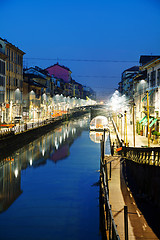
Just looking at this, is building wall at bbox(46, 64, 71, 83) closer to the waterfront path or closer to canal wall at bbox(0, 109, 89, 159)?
canal wall at bbox(0, 109, 89, 159)

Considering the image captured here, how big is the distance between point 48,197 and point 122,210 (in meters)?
7.72

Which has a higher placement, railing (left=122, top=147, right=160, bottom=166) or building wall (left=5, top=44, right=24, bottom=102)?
building wall (left=5, top=44, right=24, bottom=102)

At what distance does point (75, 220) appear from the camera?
56.8 ft

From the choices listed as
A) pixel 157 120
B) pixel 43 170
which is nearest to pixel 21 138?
pixel 43 170

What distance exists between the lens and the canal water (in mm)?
16062

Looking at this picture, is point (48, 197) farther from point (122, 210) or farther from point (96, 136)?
point (96, 136)

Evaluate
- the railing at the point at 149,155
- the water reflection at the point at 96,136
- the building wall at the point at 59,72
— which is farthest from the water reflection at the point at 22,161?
the building wall at the point at 59,72

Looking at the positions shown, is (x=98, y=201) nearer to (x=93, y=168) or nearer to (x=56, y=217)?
(x=56, y=217)

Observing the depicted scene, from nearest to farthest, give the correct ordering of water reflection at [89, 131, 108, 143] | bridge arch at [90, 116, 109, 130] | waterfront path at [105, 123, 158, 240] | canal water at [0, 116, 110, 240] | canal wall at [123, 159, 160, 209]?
waterfront path at [105, 123, 158, 240] → canal wall at [123, 159, 160, 209] → canal water at [0, 116, 110, 240] → water reflection at [89, 131, 108, 143] → bridge arch at [90, 116, 109, 130]

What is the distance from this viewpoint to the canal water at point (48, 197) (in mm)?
16062

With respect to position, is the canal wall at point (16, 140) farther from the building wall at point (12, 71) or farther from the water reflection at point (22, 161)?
the building wall at point (12, 71)

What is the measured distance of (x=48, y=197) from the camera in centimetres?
2105

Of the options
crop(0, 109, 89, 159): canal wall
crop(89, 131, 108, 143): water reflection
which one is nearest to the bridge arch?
crop(89, 131, 108, 143): water reflection

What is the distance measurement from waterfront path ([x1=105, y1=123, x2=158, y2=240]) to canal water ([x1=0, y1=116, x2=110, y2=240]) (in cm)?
176
